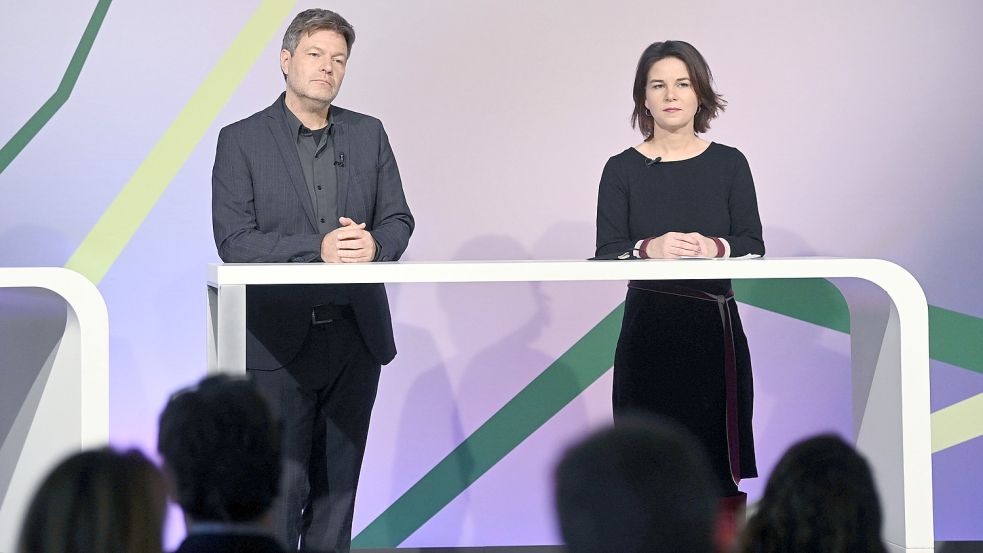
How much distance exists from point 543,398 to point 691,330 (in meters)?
1.79

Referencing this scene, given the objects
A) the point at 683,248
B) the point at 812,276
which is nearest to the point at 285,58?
the point at 683,248

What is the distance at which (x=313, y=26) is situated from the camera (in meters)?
2.86

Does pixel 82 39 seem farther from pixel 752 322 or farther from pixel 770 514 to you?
pixel 770 514

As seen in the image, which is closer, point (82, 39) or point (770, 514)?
point (770, 514)

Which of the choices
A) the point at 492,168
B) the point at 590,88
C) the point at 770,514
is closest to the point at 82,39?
the point at 492,168

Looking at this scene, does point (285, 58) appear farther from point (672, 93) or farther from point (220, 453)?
point (220, 453)

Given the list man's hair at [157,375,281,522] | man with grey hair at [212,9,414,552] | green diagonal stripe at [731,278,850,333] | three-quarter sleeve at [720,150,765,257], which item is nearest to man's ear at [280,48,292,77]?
man with grey hair at [212,9,414,552]

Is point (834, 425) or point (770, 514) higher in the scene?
point (770, 514)

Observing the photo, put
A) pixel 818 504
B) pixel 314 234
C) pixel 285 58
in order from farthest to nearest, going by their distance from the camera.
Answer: pixel 285 58 < pixel 314 234 < pixel 818 504

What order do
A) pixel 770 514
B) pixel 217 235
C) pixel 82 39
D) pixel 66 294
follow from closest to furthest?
pixel 770 514 < pixel 66 294 < pixel 217 235 < pixel 82 39

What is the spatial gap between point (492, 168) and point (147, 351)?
1.55 metres

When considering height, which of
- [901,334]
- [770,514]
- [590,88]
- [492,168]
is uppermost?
[590,88]

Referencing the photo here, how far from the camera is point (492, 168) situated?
175 inches

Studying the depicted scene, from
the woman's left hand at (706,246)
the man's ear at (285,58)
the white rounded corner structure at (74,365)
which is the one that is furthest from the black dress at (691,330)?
the white rounded corner structure at (74,365)
